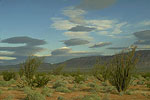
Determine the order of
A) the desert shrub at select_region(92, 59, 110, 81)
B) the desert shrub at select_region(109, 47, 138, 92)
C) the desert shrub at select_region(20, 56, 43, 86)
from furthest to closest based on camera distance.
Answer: the desert shrub at select_region(92, 59, 110, 81) < the desert shrub at select_region(20, 56, 43, 86) < the desert shrub at select_region(109, 47, 138, 92)

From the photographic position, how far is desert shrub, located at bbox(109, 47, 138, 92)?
12.1 meters

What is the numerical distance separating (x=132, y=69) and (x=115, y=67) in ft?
3.52

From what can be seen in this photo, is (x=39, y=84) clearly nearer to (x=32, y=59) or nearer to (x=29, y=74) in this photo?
(x=29, y=74)

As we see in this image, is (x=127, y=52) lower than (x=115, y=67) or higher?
higher

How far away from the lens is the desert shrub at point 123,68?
12145mm

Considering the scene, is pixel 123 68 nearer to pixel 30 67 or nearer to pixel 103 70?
pixel 30 67

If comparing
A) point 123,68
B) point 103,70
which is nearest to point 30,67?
point 123,68

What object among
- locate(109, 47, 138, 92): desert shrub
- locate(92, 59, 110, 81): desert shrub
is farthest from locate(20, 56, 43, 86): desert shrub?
locate(92, 59, 110, 81): desert shrub

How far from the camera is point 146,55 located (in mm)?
111812

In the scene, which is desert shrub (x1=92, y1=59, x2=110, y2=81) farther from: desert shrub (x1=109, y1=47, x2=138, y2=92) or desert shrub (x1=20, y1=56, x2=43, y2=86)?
desert shrub (x1=20, y1=56, x2=43, y2=86)

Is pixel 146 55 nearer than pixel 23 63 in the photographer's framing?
No

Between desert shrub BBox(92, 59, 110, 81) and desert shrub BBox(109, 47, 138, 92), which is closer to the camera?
desert shrub BBox(109, 47, 138, 92)

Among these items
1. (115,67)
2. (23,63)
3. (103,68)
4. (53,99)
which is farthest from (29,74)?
(103,68)

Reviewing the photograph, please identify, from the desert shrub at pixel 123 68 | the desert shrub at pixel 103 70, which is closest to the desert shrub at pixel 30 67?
the desert shrub at pixel 123 68
